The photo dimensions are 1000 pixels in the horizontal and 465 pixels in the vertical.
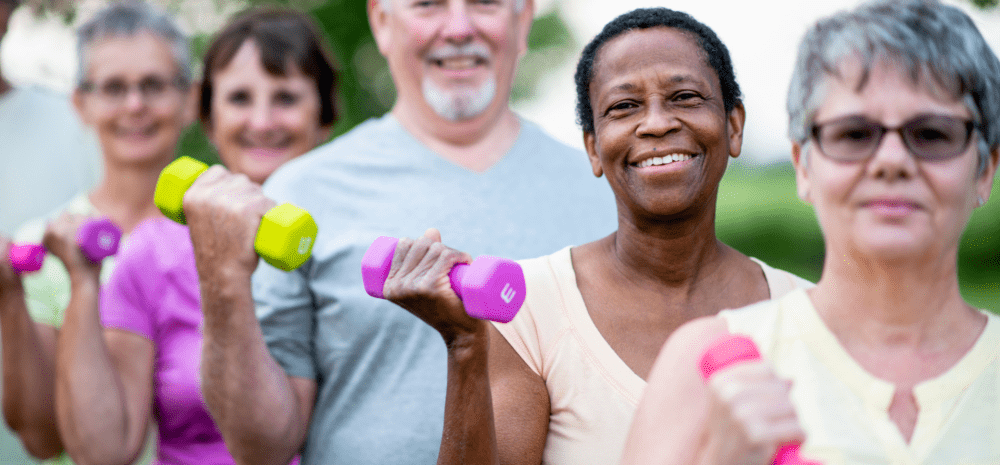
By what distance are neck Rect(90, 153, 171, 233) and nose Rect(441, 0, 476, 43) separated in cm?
171

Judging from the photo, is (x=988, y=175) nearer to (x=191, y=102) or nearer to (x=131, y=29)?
(x=191, y=102)

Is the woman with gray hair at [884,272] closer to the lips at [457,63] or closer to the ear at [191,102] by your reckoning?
the lips at [457,63]

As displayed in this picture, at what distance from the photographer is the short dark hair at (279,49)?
12.6ft

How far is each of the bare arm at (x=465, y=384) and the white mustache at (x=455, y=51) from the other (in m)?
1.19

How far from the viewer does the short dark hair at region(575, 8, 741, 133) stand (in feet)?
7.47

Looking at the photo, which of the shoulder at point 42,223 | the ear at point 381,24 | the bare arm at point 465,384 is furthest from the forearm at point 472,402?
the shoulder at point 42,223

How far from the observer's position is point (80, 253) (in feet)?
11.3

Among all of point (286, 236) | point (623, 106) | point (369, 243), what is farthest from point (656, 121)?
point (369, 243)

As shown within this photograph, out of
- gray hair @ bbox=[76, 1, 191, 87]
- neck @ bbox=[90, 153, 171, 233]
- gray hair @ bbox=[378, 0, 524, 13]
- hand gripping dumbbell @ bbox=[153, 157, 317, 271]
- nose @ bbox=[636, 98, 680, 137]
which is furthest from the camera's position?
gray hair @ bbox=[76, 1, 191, 87]

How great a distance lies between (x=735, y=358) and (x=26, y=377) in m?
3.17

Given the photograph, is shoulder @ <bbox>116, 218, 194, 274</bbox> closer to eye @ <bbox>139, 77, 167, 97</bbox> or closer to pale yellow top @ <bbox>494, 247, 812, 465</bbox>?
eye @ <bbox>139, 77, 167, 97</bbox>

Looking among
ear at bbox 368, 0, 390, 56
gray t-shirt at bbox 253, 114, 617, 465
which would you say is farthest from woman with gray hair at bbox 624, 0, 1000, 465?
ear at bbox 368, 0, 390, 56

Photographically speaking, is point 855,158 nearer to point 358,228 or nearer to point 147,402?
point 358,228

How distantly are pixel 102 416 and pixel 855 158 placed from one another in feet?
9.15
